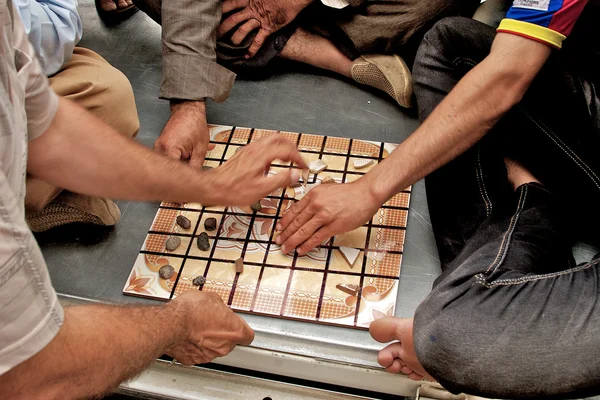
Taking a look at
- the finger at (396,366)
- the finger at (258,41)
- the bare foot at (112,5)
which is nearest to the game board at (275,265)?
the finger at (396,366)

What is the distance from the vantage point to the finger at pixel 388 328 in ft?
4.20

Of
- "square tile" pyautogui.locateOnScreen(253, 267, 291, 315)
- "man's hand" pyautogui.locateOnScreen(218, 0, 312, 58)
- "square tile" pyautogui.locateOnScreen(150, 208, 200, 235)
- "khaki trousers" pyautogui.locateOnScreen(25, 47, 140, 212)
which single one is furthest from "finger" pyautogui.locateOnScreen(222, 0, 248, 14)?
"square tile" pyautogui.locateOnScreen(253, 267, 291, 315)

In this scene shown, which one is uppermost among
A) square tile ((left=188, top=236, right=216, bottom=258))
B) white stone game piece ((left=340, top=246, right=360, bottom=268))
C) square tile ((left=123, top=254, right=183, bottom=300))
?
white stone game piece ((left=340, top=246, right=360, bottom=268))

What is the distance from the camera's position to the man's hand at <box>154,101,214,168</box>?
5.29 feet

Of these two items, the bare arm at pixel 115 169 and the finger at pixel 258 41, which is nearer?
the bare arm at pixel 115 169

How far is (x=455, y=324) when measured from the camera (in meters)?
1.20

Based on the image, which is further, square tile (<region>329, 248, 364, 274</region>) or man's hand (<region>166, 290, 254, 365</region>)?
square tile (<region>329, 248, 364, 274</region>)

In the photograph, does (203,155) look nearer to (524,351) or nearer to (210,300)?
(210,300)

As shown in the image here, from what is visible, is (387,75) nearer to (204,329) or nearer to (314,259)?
(314,259)

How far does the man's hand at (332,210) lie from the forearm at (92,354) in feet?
1.53

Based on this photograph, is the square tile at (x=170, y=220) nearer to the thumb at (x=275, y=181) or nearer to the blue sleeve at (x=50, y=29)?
the thumb at (x=275, y=181)

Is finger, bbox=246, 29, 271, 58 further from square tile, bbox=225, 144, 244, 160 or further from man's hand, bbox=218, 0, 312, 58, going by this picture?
square tile, bbox=225, 144, 244, 160

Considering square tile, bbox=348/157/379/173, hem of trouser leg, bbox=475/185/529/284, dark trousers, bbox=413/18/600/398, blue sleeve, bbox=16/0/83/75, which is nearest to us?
dark trousers, bbox=413/18/600/398

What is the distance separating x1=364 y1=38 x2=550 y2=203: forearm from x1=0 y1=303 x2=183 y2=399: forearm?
24.3 inches
